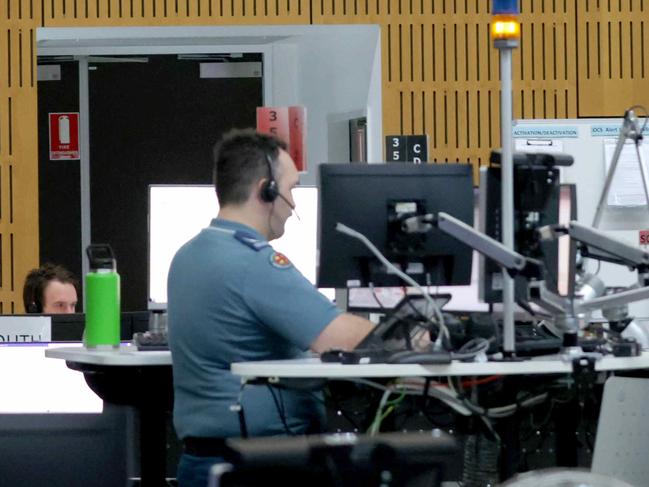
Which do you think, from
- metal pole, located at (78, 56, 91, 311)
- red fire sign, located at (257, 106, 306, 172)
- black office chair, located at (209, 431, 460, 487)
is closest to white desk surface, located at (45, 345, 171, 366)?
black office chair, located at (209, 431, 460, 487)

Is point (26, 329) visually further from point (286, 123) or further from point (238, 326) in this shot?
point (238, 326)

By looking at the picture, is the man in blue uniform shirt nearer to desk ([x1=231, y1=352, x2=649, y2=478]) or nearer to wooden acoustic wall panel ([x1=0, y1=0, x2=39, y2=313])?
desk ([x1=231, y1=352, x2=649, y2=478])

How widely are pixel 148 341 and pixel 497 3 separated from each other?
1.40 m

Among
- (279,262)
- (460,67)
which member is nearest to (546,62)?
(460,67)

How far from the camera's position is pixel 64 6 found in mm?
8086

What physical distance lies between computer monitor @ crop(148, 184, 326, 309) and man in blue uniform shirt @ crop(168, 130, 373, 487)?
1258mm

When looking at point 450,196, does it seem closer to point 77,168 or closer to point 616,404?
point 616,404

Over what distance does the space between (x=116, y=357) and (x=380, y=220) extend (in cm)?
82

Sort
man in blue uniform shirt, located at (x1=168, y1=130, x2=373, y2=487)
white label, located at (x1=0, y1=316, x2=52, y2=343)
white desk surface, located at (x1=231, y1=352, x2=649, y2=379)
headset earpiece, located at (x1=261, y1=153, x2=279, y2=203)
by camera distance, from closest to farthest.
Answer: white desk surface, located at (x1=231, y1=352, x2=649, y2=379)
man in blue uniform shirt, located at (x1=168, y1=130, x2=373, y2=487)
headset earpiece, located at (x1=261, y1=153, x2=279, y2=203)
white label, located at (x1=0, y1=316, x2=52, y2=343)

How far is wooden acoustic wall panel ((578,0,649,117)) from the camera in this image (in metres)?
8.16

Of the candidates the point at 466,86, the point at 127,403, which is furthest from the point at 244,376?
the point at 466,86

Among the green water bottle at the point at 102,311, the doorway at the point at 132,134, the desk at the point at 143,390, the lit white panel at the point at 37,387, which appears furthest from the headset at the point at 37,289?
the green water bottle at the point at 102,311

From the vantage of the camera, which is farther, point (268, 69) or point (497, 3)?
point (268, 69)

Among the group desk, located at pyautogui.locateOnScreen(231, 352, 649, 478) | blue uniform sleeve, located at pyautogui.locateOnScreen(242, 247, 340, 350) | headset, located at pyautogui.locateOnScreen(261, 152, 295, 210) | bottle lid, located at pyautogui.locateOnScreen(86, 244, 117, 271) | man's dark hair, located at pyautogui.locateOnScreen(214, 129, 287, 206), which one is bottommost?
desk, located at pyautogui.locateOnScreen(231, 352, 649, 478)
